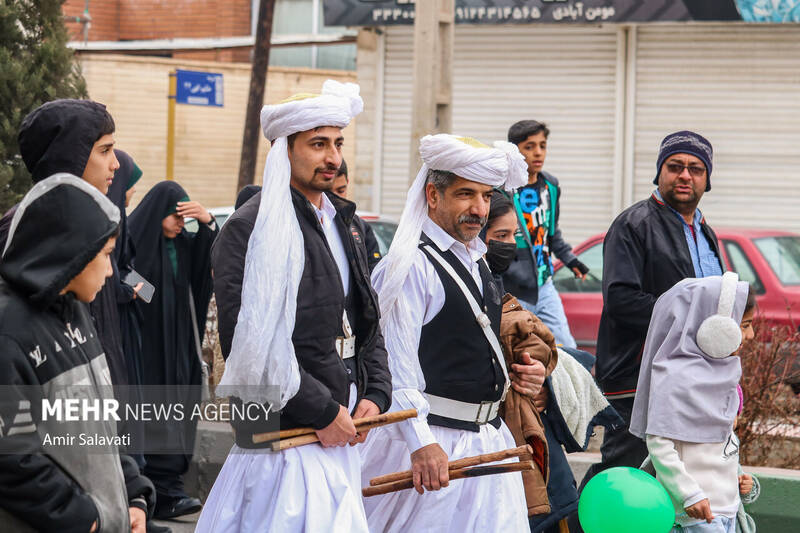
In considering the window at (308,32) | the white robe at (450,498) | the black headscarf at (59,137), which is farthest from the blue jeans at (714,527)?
the window at (308,32)

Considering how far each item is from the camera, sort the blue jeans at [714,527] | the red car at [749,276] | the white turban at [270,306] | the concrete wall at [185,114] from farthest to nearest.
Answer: the concrete wall at [185,114], the red car at [749,276], the blue jeans at [714,527], the white turban at [270,306]

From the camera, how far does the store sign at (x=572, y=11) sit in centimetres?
1714

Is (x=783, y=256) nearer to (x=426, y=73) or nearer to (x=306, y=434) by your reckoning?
(x=426, y=73)

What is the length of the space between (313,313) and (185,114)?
22265mm

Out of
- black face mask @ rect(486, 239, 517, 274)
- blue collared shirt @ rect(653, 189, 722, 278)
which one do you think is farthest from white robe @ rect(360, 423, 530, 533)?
blue collared shirt @ rect(653, 189, 722, 278)

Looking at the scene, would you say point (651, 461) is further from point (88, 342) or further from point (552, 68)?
point (552, 68)

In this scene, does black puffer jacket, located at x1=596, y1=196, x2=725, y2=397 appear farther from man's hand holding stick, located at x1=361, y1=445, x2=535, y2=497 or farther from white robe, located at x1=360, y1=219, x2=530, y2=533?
man's hand holding stick, located at x1=361, y1=445, x2=535, y2=497

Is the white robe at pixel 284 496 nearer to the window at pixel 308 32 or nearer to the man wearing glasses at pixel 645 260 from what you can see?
the man wearing glasses at pixel 645 260

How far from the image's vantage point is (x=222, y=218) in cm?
1130

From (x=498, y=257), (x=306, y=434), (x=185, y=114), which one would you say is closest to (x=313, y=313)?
(x=306, y=434)

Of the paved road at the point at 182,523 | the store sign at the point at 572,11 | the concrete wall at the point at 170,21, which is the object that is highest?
the concrete wall at the point at 170,21

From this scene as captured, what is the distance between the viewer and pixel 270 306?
12.5ft

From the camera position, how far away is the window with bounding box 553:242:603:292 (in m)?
11.4

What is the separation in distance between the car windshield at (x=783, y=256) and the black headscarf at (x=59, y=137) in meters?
7.27
